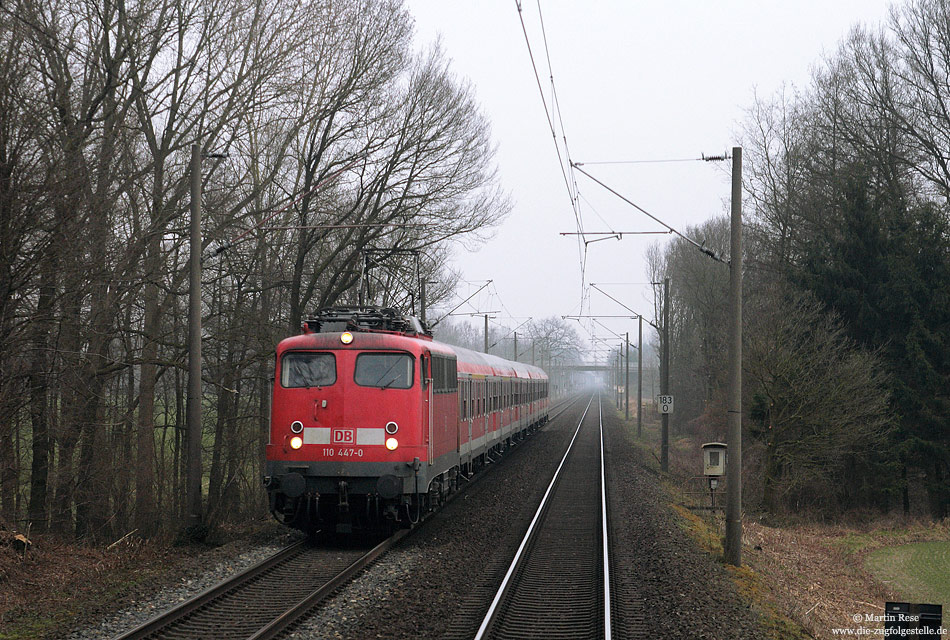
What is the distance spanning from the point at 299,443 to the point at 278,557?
1746mm

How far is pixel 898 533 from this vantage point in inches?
941

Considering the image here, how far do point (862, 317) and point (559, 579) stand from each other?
71.0ft

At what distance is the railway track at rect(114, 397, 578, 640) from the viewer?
325 inches

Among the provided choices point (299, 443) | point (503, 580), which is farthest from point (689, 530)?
point (299, 443)

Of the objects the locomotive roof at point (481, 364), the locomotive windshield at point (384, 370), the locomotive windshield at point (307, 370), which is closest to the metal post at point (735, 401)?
the locomotive windshield at point (384, 370)

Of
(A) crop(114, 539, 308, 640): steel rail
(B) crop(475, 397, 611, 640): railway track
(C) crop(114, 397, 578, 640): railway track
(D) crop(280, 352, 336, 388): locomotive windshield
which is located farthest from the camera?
(D) crop(280, 352, 336, 388): locomotive windshield

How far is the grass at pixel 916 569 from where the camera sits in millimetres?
17000

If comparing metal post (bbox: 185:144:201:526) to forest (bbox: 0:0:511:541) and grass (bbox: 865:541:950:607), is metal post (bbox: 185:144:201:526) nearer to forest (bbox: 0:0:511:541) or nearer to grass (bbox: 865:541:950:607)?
forest (bbox: 0:0:511:541)

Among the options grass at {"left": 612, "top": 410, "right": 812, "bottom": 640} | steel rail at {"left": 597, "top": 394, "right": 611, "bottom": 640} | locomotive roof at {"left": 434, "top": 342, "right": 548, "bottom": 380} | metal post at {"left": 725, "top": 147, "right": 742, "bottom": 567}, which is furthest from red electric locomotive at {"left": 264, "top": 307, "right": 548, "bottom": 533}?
grass at {"left": 612, "top": 410, "right": 812, "bottom": 640}

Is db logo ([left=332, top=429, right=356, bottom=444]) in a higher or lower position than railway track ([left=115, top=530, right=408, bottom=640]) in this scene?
higher

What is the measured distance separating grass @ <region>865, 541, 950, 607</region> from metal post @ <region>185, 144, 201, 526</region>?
12.8 m

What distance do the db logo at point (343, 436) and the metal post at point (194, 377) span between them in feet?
8.02

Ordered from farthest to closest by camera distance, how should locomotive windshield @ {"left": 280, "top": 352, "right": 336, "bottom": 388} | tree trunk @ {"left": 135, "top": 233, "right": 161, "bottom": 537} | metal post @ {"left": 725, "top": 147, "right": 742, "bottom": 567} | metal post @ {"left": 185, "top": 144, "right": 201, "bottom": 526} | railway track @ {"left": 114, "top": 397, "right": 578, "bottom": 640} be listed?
1. tree trunk @ {"left": 135, "top": 233, "right": 161, "bottom": 537}
2. metal post @ {"left": 185, "top": 144, "right": 201, "bottom": 526}
3. locomotive windshield @ {"left": 280, "top": 352, "right": 336, "bottom": 388}
4. metal post @ {"left": 725, "top": 147, "right": 742, "bottom": 567}
5. railway track @ {"left": 114, "top": 397, "right": 578, "bottom": 640}

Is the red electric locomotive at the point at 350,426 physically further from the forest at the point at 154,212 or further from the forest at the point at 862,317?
the forest at the point at 862,317
